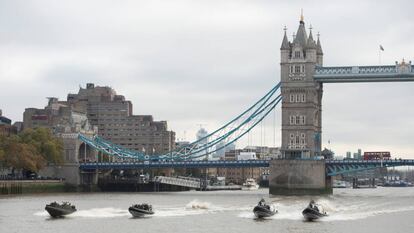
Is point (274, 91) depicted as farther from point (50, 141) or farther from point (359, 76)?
point (50, 141)

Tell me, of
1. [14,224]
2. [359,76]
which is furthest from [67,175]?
[14,224]

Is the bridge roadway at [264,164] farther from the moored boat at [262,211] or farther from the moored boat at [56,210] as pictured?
the moored boat at [56,210]

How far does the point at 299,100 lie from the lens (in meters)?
150

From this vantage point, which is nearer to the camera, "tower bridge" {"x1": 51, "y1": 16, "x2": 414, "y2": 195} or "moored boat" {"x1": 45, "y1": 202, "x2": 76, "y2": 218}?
"moored boat" {"x1": 45, "y1": 202, "x2": 76, "y2": 218}

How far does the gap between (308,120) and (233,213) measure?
60.3m

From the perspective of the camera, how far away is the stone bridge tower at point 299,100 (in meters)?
149

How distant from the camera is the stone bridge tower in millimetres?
149000

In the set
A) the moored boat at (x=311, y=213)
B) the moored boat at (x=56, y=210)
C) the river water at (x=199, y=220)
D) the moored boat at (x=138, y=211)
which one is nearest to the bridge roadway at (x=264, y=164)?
the river water at (x=199, y=220)

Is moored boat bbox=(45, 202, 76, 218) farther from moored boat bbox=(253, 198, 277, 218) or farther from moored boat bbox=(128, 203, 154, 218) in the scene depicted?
moored boat bbox=(253, 198, 277, 218)

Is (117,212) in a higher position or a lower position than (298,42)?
lower

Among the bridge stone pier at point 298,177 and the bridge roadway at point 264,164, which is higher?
the bridge roadway at point 264,164

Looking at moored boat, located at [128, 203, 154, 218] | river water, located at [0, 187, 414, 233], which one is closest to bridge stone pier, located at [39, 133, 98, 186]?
river water, located at [0, 187, 414, 233]

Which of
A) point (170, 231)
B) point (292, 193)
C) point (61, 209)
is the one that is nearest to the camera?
point (170, 231)

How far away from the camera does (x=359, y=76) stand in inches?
5679
